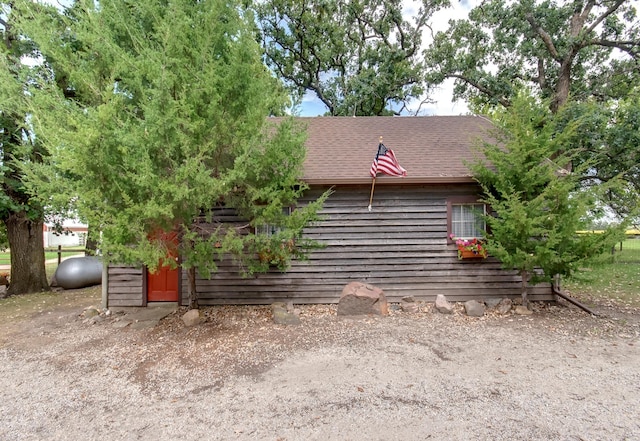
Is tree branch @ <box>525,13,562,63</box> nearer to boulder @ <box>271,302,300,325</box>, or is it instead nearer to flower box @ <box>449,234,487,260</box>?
flower box @ <box>449,234,487,260</box>

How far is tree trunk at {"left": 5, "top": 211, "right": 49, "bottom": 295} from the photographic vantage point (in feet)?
29.5

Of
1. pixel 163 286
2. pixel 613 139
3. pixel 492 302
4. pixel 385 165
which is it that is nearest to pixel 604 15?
pixel 613 139

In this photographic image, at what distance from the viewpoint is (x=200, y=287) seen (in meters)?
7.07

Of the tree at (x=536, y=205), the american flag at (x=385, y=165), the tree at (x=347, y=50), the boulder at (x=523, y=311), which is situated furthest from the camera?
the tree at (x=347, y=50)

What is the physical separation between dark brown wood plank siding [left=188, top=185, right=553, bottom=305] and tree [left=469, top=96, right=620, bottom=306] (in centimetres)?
103

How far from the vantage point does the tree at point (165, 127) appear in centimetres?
423

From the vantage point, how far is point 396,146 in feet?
27.0

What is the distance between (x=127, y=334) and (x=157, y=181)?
113 inches

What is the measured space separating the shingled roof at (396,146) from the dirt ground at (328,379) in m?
2.76

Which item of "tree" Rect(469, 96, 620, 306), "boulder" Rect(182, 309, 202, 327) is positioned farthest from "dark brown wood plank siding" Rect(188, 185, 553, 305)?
"boulder" Rect(182, 309, 202, 327)

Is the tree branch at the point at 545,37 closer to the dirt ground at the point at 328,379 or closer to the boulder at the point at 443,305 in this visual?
the dirt ground at the point at 328,379

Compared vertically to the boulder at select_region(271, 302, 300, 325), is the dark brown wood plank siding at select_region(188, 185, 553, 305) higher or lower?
higher

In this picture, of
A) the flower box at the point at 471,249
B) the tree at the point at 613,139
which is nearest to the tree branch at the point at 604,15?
the tree at the point at 613,139

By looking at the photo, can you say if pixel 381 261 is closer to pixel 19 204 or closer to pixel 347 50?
pixel 19 204
